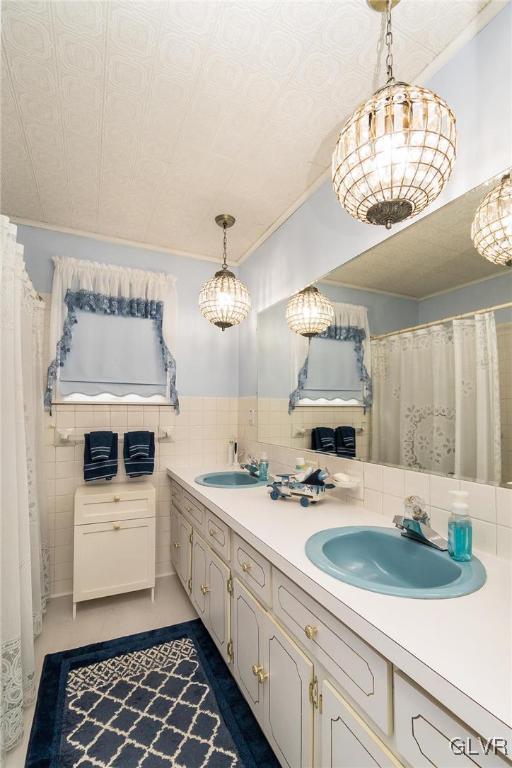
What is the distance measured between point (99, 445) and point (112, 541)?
62 centimetres

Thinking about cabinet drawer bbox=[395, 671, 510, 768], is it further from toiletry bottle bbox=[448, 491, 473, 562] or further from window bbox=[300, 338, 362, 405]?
window bbox=[300, 338, 362, 405]

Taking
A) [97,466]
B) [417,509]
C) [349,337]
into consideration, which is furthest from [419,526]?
[97,466]

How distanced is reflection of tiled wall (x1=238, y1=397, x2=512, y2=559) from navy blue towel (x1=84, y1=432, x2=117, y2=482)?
124 centimetres

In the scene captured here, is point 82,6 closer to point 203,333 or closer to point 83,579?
point 203,333

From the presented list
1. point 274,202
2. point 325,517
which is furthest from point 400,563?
point 274,202

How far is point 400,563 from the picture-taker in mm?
1226

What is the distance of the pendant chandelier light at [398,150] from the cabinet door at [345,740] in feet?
4.25

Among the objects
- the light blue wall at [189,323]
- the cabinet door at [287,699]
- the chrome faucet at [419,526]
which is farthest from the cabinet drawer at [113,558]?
the chrome faucet at [419,526]

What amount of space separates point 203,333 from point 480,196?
7.05 feet

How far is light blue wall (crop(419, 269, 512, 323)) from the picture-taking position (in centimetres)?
114

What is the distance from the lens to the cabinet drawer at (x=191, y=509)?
6.76 feet

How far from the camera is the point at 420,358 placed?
1.44 metres

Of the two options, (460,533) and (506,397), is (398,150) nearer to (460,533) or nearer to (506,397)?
(506,397)

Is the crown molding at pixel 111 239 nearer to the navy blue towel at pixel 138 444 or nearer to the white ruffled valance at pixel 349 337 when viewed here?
the white ruffled valance at pixel 349 337
